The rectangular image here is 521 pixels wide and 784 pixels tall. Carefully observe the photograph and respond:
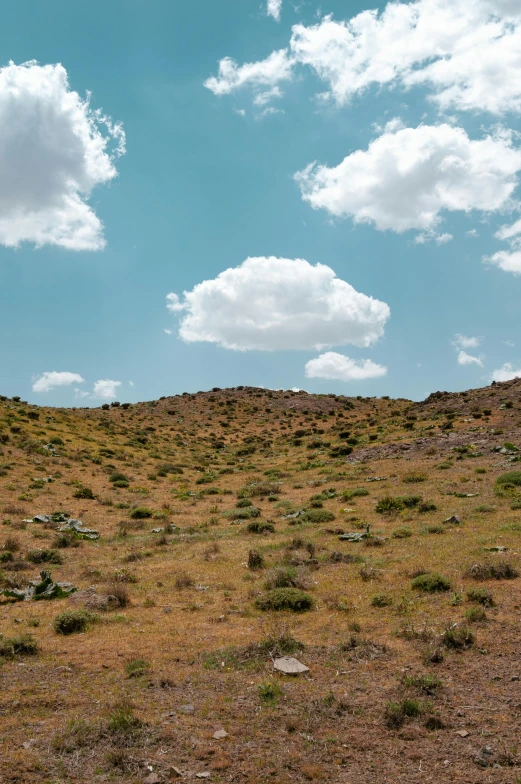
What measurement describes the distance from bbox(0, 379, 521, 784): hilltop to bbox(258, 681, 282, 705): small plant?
4 cm

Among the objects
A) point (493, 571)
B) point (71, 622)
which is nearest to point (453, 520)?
point (493, 571)

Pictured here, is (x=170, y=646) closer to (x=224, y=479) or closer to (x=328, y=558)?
(x=328, y=558)

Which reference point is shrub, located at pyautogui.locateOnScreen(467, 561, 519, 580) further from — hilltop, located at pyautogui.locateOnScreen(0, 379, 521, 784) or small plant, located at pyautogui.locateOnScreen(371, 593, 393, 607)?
small plant, located at pyautogui.locateOnScreen(371, 593, 393, 607)

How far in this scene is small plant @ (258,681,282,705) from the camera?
9.62 metres

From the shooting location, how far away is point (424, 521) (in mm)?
22656

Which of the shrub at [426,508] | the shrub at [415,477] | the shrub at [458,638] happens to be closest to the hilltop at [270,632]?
the shrub at [458,638]

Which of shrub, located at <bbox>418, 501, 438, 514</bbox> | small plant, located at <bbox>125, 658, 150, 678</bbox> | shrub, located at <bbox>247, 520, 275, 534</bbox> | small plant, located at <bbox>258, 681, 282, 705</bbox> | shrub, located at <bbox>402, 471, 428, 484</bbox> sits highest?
shrub, located at <bbox>402, 471, 428, 484</bbox>

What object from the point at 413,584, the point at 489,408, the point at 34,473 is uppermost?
the point at 489,408

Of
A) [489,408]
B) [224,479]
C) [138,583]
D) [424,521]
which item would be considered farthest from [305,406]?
[138,583]

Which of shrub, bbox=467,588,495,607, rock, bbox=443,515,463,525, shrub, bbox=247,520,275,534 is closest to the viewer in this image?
shrub, bbox=467,588,495,607

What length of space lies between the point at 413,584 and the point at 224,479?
31552 millimetres

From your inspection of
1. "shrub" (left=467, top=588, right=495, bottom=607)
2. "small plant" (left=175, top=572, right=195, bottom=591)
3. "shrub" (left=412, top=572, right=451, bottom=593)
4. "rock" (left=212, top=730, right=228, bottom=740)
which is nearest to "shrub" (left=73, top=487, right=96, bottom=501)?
"small plant" (left=175, top=572, right=195, bottom=591)

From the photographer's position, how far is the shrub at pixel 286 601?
14.5m

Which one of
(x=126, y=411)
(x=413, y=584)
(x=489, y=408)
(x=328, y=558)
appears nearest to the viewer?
(x=413, y=584)
